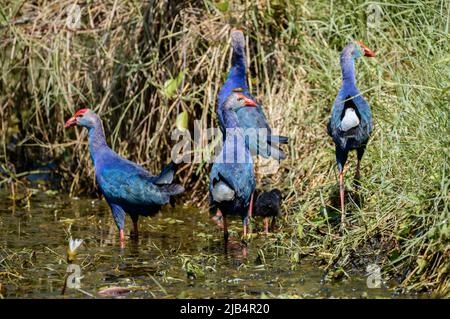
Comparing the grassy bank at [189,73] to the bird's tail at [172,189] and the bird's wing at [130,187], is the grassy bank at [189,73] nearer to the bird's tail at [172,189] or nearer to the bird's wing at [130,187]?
the bird's tail at [172,189]

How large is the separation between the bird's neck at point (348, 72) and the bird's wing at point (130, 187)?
4.84 feet

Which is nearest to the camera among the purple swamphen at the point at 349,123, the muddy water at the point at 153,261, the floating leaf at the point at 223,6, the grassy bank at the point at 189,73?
the muddy water at the point at 153,261

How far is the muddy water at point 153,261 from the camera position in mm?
5172

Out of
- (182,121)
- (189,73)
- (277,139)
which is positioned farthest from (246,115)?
(189,73)

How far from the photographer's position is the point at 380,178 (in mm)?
6047

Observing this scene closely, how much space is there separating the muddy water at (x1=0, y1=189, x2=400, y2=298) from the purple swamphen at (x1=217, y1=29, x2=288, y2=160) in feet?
2.19

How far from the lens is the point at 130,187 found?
6.57m

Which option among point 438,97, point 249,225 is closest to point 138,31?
point 249,225

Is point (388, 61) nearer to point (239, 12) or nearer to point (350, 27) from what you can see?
point (350, 27)

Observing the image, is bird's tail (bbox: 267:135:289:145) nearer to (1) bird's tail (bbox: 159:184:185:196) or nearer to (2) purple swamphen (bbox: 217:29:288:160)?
(2) purple swamphen (bbox: 217:29:288:160)

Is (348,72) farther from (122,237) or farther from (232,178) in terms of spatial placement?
(122,237)

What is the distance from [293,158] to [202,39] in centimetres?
135

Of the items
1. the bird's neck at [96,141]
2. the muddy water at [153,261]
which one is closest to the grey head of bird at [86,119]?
the bird's neck at [96,141]

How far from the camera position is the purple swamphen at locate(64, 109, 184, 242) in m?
6.50
